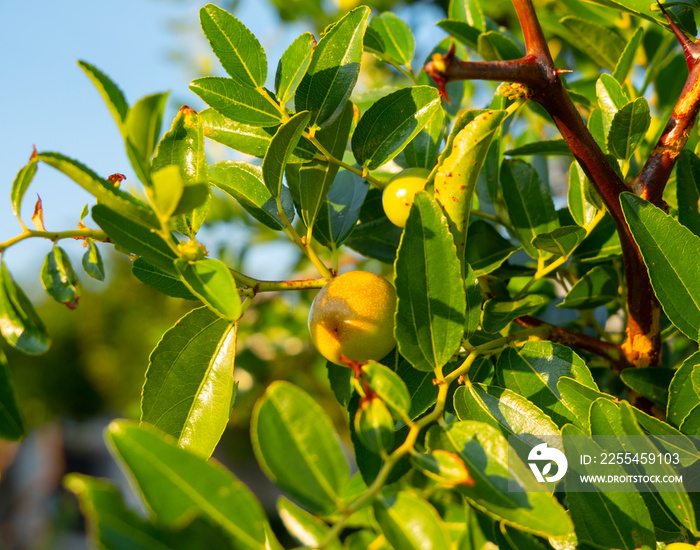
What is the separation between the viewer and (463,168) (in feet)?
1.86

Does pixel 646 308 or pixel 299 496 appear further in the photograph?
pixel 646 308

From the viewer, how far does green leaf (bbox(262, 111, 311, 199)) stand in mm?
573

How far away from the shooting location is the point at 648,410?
714 millimetres

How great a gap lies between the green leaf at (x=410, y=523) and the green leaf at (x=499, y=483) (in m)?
0.05

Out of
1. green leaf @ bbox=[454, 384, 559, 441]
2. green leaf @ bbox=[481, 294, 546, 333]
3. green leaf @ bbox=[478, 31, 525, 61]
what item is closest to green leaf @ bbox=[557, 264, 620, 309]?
green leaf @ bbox=[481, 294, 546, 333]

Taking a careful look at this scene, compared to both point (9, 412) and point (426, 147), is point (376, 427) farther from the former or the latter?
point (426, 147)

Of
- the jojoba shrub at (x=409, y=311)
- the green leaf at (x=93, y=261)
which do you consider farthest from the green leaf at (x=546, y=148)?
the green leaf at (x=93, y=261)

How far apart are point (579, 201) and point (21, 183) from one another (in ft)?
2.09

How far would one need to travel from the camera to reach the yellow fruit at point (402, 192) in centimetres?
69

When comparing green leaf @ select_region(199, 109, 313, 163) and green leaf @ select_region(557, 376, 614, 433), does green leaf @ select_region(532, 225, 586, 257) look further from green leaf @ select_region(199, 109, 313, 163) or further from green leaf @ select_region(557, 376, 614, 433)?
green leaf @ select_region(199, 109, 313, 163)

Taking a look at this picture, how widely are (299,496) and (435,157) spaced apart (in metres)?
0.54

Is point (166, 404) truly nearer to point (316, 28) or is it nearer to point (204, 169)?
point (204, 169)

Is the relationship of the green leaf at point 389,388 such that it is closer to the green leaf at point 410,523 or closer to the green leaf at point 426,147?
the green leaf at point 410,523

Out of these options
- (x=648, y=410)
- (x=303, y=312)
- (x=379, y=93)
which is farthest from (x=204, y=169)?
(x=303, y=312)
